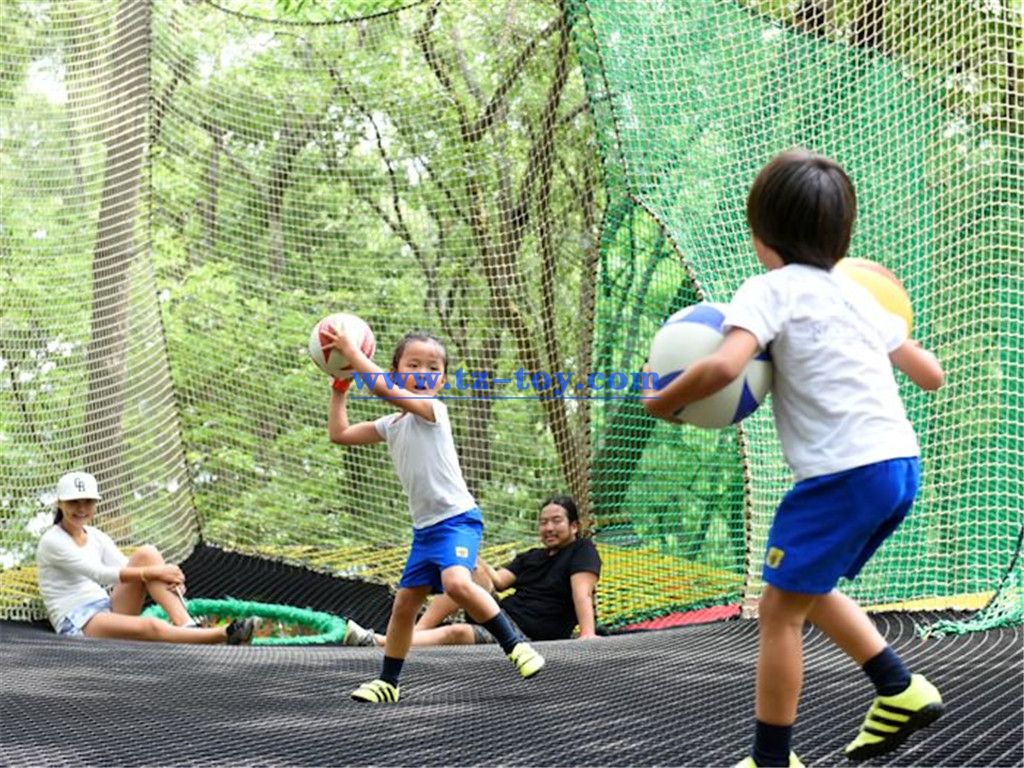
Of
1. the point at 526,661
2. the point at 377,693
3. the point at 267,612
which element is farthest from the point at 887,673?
the point at 267,612

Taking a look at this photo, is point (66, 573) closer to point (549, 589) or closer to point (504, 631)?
point (549, 589)

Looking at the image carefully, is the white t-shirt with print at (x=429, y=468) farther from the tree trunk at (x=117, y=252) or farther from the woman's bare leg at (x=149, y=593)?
the tree trunk at (x=117, y=252)

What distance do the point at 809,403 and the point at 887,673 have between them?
1.70 feet

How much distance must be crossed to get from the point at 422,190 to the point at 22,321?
2085 millimetres

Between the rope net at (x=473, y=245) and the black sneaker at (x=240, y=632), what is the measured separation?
1.22 meters

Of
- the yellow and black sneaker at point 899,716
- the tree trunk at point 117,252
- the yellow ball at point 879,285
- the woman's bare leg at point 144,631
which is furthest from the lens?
the tree trunk at point 117,252

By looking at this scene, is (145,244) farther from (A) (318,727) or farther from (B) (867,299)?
(B) (867,299)

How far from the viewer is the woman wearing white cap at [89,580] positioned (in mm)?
5836

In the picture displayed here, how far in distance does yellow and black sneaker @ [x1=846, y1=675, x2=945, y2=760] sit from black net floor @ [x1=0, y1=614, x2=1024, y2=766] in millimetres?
62

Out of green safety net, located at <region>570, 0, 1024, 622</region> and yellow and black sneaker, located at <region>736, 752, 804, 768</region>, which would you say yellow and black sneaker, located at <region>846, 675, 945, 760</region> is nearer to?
yellow and black sneaker, located at <region>736, 752, 804, 768</region>

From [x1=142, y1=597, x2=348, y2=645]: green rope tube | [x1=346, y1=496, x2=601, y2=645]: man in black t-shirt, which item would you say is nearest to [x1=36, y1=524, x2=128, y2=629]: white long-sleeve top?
[x1=142, y1=597, x2=348, y2=645]: green rope tube

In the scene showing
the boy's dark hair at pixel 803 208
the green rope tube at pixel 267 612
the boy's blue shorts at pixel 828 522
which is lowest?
the green rope tube at pixel 267 612

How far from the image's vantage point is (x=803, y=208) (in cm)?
229

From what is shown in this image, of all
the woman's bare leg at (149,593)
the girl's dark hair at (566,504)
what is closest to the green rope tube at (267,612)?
the woman's bare leg at (149,593)
